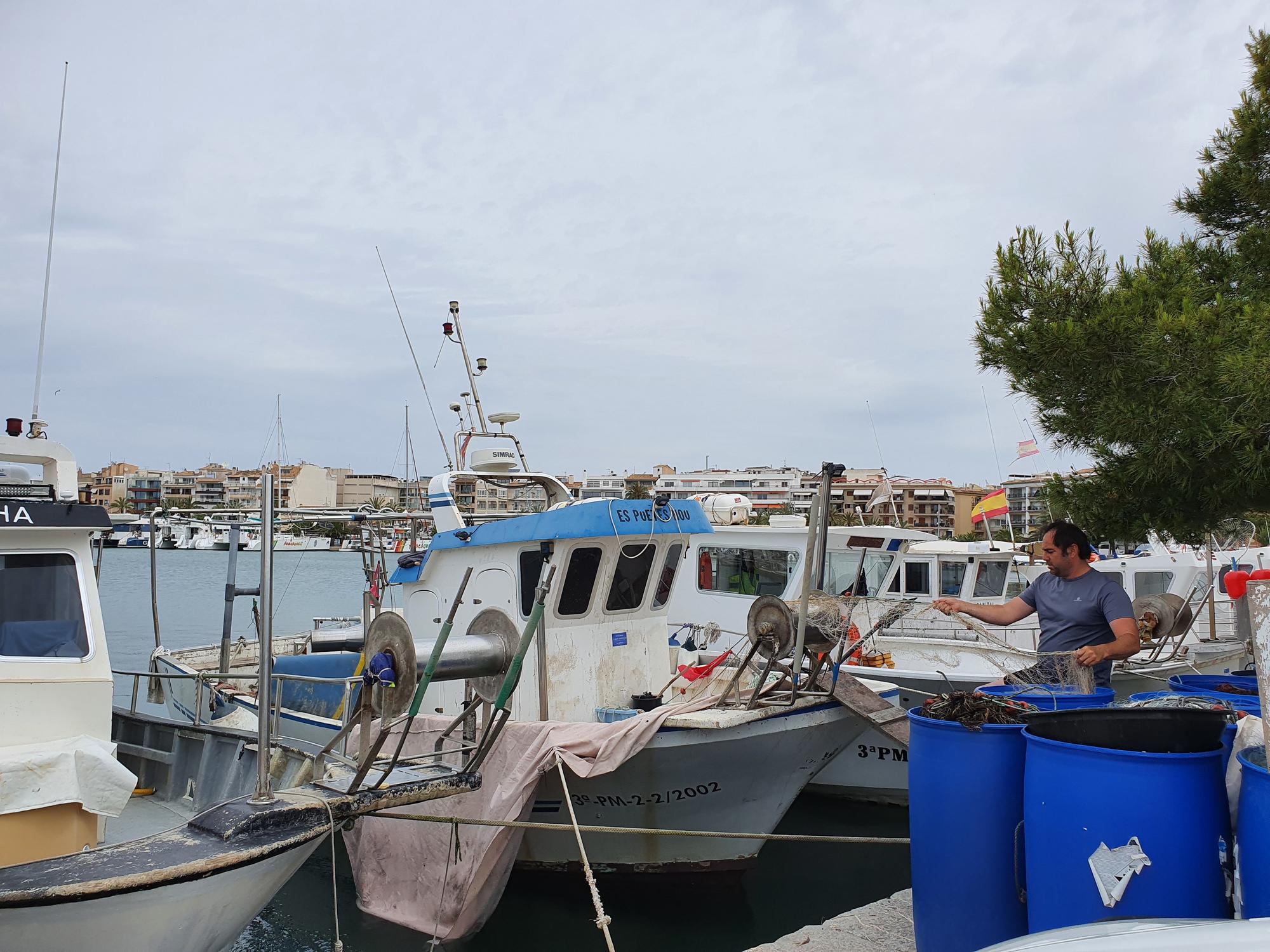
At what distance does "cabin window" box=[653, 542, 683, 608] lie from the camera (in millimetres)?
8258

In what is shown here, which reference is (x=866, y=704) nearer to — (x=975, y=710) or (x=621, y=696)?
(x=621, y=696)

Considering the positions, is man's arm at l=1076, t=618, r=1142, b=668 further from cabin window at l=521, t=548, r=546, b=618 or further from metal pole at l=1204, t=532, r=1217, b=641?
metal pole at l=1204, t=532, r=1217, b=641

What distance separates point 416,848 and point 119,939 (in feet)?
10.3

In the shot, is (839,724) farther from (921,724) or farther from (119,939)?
(119,939)

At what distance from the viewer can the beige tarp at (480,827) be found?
6.44m

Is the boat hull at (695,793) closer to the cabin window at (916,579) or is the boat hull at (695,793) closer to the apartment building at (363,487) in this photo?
the cabin window at (916,579)

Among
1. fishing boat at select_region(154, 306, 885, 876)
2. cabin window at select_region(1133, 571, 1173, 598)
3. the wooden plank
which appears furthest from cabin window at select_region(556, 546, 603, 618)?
cabin window at select_region(1133, 571, 1173, 598)

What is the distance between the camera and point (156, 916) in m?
4.02

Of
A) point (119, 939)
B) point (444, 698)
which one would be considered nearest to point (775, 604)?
point (444, 698)

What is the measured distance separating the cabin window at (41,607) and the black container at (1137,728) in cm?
481

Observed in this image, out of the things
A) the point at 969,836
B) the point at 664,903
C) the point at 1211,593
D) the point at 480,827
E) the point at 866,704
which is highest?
the point at 1211,593

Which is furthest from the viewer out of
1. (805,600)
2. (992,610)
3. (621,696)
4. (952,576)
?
(952,576)

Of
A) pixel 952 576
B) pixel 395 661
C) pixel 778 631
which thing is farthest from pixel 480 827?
pixel 952 576

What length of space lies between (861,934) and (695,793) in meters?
2.85
